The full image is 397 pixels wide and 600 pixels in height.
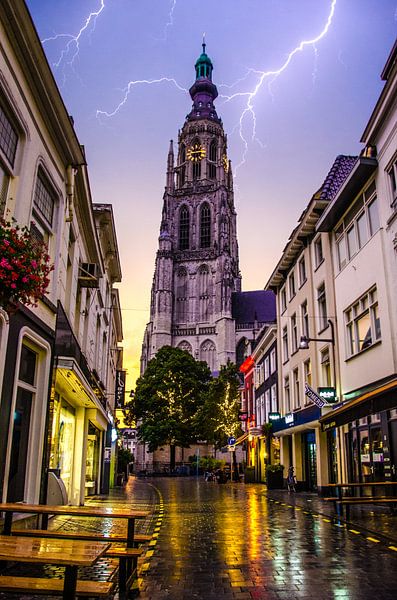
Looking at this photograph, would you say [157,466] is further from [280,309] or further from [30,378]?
[30,378]

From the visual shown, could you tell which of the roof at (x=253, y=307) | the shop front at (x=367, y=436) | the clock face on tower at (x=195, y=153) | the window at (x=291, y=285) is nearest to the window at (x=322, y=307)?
the shop front at (x=367, y=436)

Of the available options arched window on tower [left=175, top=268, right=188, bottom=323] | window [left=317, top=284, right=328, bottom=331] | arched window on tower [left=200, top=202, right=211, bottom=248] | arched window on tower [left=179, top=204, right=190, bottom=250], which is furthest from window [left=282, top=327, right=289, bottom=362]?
arched window on tower [left=179, top=204, right=190, bottom=250]

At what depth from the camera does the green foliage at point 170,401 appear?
202ft

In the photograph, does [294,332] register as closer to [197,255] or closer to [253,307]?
[197,255]

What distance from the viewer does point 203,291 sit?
94.8 metres

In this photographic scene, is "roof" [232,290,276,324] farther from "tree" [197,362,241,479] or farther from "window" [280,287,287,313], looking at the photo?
"window" [280,287,287,313]

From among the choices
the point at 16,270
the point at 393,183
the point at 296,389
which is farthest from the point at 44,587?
the point at 296,389

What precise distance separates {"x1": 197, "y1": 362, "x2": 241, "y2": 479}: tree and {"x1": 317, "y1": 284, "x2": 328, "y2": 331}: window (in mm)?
30874

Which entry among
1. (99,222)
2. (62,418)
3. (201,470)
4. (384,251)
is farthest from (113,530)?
(201,470)

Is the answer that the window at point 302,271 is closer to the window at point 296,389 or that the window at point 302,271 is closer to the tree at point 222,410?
the window at point 296,389

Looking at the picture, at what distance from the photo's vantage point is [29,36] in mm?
9164

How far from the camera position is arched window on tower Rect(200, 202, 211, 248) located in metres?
98.6

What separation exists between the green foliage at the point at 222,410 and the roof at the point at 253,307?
134ft

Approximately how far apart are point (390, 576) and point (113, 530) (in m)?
6.14
